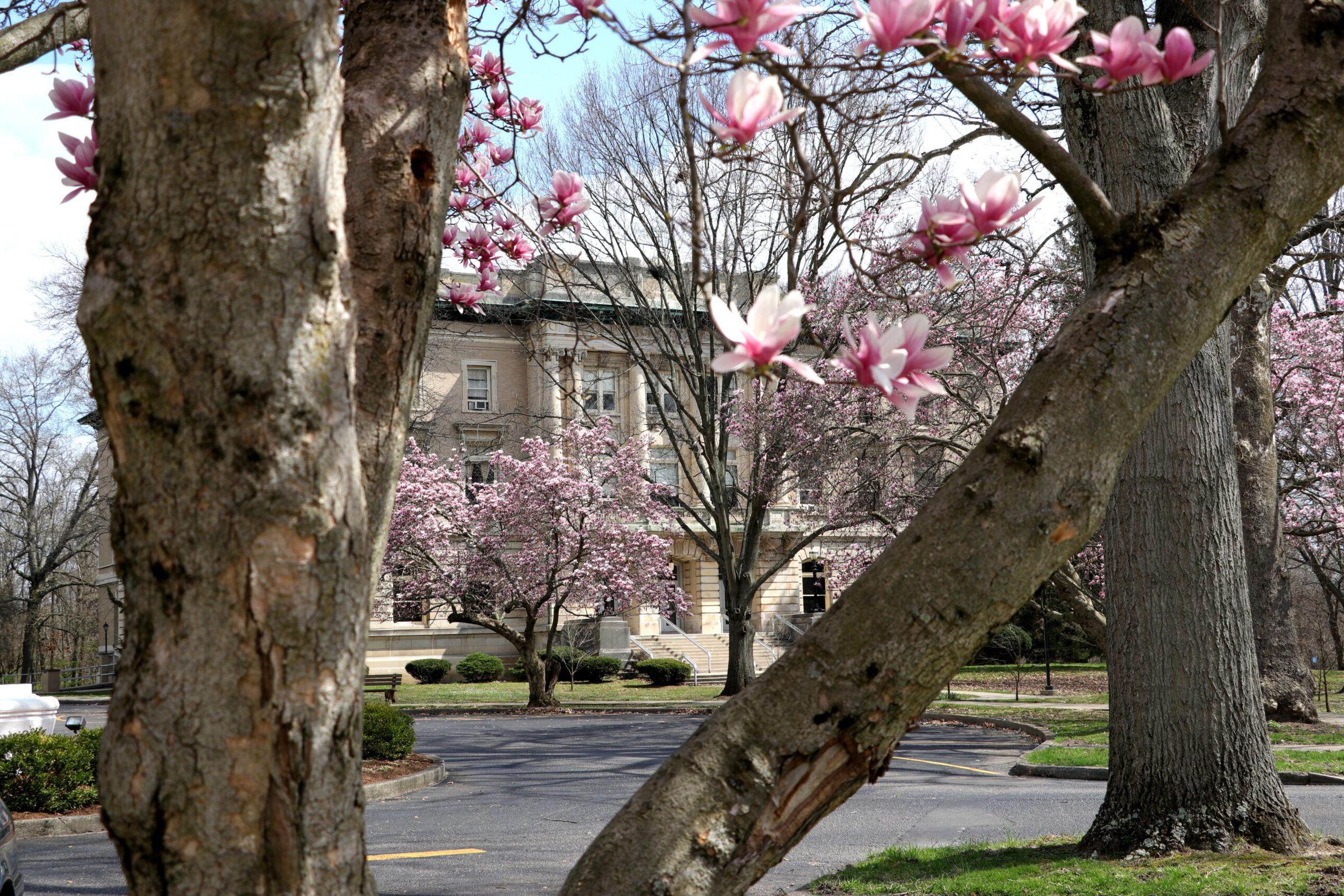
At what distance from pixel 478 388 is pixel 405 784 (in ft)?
115

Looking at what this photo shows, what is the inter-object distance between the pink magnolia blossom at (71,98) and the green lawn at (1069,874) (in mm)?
5409

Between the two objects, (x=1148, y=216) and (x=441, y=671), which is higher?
(x=1148, y=216)

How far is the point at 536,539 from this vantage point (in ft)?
89.6

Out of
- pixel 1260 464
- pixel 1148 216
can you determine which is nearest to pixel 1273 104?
pixel 1148 216

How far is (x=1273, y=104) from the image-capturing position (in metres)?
2.19

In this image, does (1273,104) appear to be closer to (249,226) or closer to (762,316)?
(762,316)

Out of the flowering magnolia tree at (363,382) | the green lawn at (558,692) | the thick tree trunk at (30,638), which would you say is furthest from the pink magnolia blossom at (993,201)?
the thick tree trunk at (30,638)

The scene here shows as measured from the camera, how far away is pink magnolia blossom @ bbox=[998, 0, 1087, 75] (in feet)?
6.24

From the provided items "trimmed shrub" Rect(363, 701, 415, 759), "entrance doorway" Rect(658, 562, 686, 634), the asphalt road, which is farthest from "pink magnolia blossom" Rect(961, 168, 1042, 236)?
"entrance doorway" Rect(658, 562, 686, 634)

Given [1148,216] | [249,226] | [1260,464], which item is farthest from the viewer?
[1260,464]

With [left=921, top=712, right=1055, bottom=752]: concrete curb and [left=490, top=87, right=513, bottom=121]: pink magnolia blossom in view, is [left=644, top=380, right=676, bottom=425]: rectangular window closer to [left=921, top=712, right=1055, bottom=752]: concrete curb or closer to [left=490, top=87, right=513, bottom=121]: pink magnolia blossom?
[left=921, top=712, right=1055, bottom=752]: concrete curb

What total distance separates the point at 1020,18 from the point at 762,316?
2.53ft

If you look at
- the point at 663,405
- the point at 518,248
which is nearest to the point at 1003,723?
the point at 663,405

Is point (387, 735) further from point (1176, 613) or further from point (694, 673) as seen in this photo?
point (694, 673)
